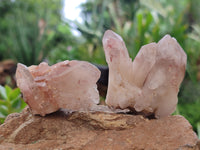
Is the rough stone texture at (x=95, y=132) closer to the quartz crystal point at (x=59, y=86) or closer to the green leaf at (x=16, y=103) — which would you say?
the quartz crystal point at (x=59, y=86)

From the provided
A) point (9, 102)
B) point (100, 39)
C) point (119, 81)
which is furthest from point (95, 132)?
point (100, 39)

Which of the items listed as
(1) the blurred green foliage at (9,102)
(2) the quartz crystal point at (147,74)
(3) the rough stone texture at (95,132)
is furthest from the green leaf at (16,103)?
(2) the quartz crystal point at (147,74)

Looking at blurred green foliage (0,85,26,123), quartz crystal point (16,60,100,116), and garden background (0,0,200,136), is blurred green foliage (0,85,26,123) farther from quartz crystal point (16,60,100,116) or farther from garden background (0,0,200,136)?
quartz crystal point (16,60,100,116)

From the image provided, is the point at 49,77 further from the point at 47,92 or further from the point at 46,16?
the point at 46,16

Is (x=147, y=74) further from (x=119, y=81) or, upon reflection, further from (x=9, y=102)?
(x=9, y=102)

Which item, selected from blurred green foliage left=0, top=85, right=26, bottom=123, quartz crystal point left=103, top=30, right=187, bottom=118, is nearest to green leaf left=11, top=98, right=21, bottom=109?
blurred green foliage left=0, top=85, right=26, bottom=123

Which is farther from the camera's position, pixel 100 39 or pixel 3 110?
pixel 100 39
